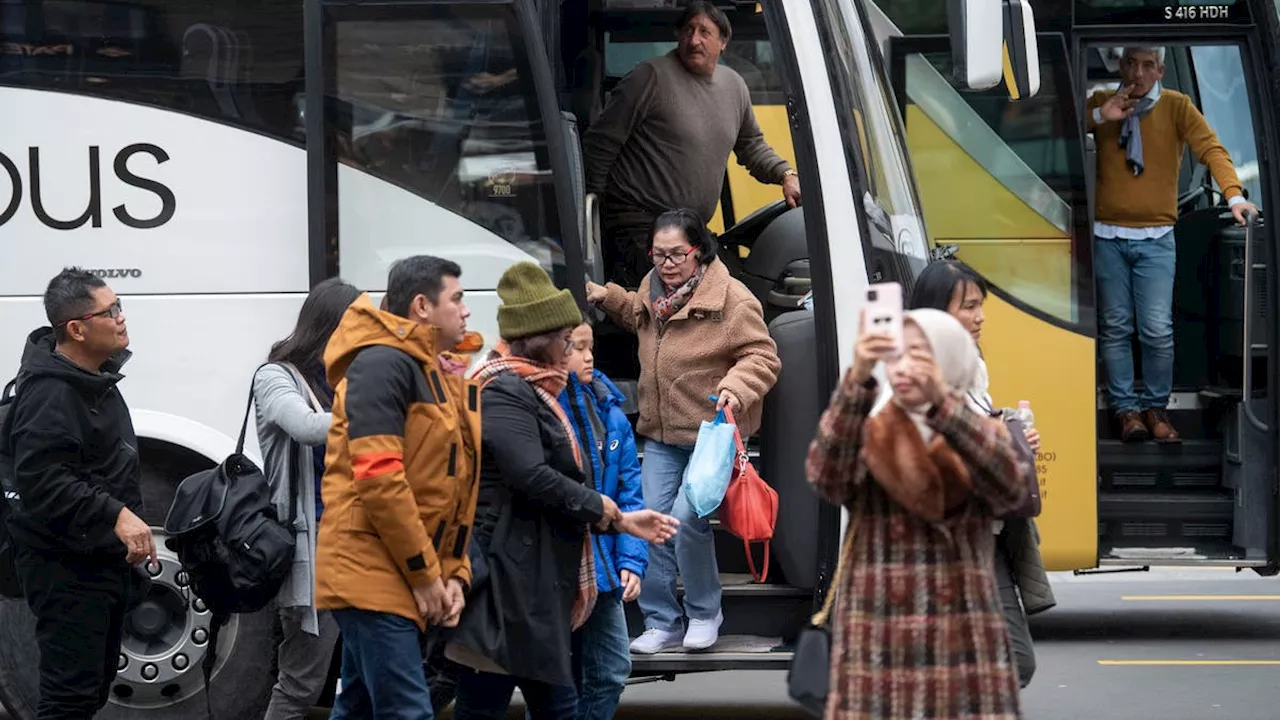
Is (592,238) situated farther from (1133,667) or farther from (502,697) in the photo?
(1133,667)

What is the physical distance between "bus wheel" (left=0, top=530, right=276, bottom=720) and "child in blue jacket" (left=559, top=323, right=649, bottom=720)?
1.65 meters

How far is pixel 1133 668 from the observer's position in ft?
30.6

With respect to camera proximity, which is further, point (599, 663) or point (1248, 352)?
point (1248, 352)

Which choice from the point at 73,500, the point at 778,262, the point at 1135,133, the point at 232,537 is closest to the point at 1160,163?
the point at 1135,133

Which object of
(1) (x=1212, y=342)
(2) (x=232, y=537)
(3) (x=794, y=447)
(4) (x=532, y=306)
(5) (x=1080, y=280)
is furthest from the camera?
(1) (x=1212, y=342)

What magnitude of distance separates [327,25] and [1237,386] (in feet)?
16.5

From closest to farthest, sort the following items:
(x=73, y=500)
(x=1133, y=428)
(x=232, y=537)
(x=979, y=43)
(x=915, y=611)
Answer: (x=915, y=611), (x=73, y=500), (x=232, y=537), (x=979, y=43), (x=1133, y=428)

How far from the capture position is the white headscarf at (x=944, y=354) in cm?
400

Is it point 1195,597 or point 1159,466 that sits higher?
point 1159,466

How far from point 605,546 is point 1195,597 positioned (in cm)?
644

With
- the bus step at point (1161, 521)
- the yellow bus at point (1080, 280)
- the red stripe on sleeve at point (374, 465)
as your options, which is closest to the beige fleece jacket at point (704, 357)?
the red stripe on sleeve at point (374, 465)

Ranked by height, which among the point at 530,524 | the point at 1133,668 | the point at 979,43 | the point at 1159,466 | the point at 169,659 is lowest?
the point at 1133,668

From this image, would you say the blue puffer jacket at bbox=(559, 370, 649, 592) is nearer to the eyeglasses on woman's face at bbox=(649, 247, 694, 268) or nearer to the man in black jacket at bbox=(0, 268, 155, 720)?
the eyeglasses on woman's face at bbox=(649, 247, 694, 268)

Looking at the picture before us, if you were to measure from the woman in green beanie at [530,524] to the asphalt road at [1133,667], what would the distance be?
108 inches
